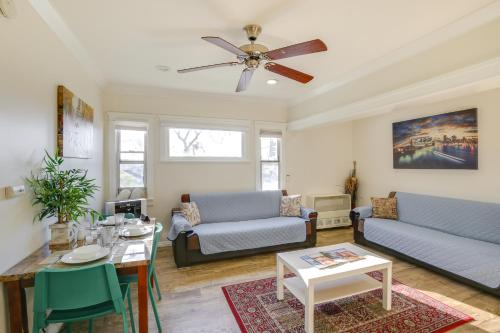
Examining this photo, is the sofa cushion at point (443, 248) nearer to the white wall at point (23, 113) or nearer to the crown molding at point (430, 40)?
the crown molding at point (430, 40)

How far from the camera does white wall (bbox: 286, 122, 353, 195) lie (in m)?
5.00

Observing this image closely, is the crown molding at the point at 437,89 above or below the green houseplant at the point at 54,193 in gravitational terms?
above

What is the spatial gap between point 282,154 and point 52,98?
144 inches

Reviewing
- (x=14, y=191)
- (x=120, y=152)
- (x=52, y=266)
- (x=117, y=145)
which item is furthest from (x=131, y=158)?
(x=52, y=266)

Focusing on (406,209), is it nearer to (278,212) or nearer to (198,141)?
(278,212)

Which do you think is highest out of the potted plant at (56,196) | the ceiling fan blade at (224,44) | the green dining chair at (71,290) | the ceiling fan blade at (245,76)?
the ceiling fan blade at (224,44)

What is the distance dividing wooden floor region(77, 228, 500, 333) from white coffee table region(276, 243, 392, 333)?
574 mm

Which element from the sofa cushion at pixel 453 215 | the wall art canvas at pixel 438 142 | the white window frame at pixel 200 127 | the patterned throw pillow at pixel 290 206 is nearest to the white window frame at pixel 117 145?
the white window frame at pixel 200 127

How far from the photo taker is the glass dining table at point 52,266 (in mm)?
1402

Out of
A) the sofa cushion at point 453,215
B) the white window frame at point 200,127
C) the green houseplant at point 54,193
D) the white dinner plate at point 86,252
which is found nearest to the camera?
the white dinner plate at point 86,252

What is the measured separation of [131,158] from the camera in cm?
399

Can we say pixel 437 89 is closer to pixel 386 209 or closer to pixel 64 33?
pixel 386 209

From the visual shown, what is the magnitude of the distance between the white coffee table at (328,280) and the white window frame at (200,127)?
238 cm

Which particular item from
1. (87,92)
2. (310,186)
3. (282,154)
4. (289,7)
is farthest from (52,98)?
(310,186)
